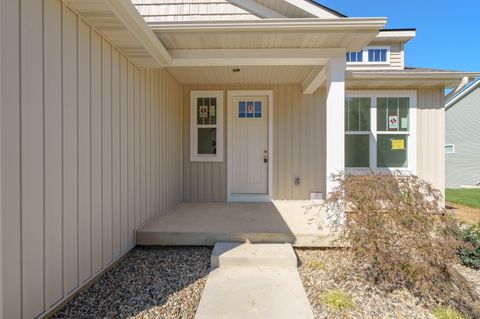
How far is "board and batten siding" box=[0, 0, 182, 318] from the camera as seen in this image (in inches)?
66.9

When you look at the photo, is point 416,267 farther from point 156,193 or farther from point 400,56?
point 400,56

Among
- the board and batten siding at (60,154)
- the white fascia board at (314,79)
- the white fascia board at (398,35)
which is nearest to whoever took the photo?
the board and batten siding at (60,154)

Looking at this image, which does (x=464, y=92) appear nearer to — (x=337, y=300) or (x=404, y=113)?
(x=404, y=113)

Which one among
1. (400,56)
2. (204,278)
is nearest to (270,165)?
(204,278)

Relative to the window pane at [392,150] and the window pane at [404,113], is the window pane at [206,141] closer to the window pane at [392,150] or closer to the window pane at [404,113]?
the window pane at [392,150]

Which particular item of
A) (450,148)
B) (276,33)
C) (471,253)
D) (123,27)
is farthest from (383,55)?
(450,148)

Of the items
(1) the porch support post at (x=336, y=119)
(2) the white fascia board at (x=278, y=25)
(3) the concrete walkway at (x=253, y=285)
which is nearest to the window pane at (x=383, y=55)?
(1) the porch support post at (x=336, y=119)

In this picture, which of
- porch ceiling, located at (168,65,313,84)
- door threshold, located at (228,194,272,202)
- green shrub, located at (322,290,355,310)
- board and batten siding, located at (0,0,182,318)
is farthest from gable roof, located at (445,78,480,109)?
board and batten siding, located at (0,0,182,318)

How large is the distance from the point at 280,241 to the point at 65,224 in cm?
232

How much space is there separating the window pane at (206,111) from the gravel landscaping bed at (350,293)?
338 centimetres

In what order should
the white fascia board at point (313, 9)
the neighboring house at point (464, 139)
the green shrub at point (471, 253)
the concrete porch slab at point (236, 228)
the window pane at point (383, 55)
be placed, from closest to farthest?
the green shrub at point (471, 253)
the concrete porch slab at point (236, 228)
the white fascia board at point (313, 9)
the window pane at point (383, 55)
the neighboring house at point (464, 139)

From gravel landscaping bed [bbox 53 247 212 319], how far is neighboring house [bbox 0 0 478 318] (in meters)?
0.16

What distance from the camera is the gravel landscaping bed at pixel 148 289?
2.14 metres

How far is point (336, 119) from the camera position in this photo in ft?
11.6
